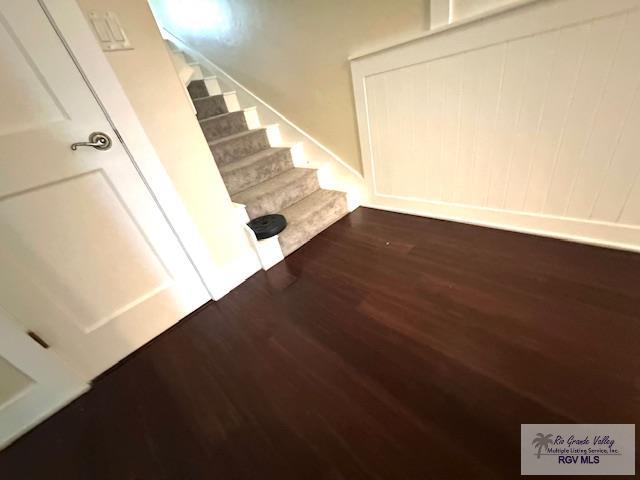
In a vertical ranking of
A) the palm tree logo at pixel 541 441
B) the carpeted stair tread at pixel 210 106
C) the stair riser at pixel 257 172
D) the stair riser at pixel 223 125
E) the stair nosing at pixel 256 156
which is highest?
the carpeted stair tread at pixel 210 106

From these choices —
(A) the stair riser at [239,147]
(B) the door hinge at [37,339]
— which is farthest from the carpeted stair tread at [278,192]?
(B) the door hinge at [37,339]

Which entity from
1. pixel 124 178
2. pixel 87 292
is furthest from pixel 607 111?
pixel 87 292

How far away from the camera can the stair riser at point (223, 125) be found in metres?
2.19

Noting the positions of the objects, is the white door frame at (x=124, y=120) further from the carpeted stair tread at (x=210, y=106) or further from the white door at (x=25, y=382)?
the carpeted stair tread at (x=210, y=106)

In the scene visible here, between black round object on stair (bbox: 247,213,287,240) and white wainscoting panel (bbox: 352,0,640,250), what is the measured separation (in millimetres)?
877

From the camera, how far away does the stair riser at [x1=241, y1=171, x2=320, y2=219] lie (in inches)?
74.6

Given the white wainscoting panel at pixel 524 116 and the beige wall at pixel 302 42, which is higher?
the beige wall at pixel 302 42

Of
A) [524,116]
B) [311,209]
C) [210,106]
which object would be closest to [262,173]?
[311,209]

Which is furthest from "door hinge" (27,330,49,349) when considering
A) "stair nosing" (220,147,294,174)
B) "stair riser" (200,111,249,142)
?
"stair riser" (200,111,249,142)

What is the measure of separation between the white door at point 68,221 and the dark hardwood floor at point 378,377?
267 mm

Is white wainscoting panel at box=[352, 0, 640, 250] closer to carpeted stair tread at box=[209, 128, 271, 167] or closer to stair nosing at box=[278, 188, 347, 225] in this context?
stair nosing at box=[278, 188, 347, 225]

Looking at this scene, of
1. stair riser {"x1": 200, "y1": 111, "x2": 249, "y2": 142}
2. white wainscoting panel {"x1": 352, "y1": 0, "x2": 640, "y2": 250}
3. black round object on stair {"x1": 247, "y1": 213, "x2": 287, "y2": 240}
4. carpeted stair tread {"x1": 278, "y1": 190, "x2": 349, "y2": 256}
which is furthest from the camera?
stair riser {"x1": 200, "y1": 111, "x2": 249, "y2": 142}

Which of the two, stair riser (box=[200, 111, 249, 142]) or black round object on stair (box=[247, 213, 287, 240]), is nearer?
black round object on stair (box=[247, 213, 287, 240])

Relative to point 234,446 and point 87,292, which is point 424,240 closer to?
→ point 234,446
